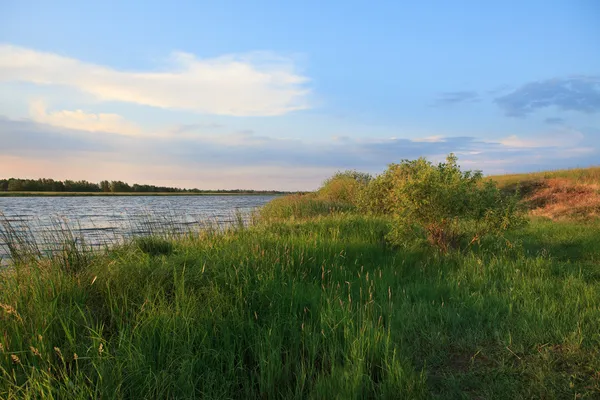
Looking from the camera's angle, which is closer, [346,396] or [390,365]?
[346,396]

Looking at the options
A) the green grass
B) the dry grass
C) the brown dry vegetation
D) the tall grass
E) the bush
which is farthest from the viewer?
the tall grass

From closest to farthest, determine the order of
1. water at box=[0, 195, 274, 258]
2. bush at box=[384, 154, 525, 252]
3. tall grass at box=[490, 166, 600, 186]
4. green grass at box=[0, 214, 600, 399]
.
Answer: green grass at box=[0, 214, 600, 399], water at box=[0, 195, 274, 258], bush at box=[384, 154, 525, 252], tall grass at box=[490, 166, 600, 186]

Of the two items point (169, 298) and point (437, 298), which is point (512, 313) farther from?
point (169, 298)

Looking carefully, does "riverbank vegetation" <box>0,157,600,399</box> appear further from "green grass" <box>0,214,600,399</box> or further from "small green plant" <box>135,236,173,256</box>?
"small green plant" <box>135,236,173,256</box>

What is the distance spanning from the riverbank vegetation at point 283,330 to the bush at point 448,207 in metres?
1.62

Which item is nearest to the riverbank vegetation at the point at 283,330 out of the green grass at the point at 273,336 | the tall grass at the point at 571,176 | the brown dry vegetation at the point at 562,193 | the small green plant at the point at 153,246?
the green grass at the point at 273,336

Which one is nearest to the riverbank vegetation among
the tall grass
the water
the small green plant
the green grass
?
the green grass

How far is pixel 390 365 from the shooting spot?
3807 millimetres

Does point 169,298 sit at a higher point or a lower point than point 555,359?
higher

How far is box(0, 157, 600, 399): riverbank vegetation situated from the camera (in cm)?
352

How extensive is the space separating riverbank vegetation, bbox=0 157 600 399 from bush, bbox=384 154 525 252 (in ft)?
5.32

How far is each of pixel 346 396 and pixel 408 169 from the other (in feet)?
46.8

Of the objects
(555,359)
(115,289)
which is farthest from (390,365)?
(115,289)

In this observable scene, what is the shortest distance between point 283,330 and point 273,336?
37cm
